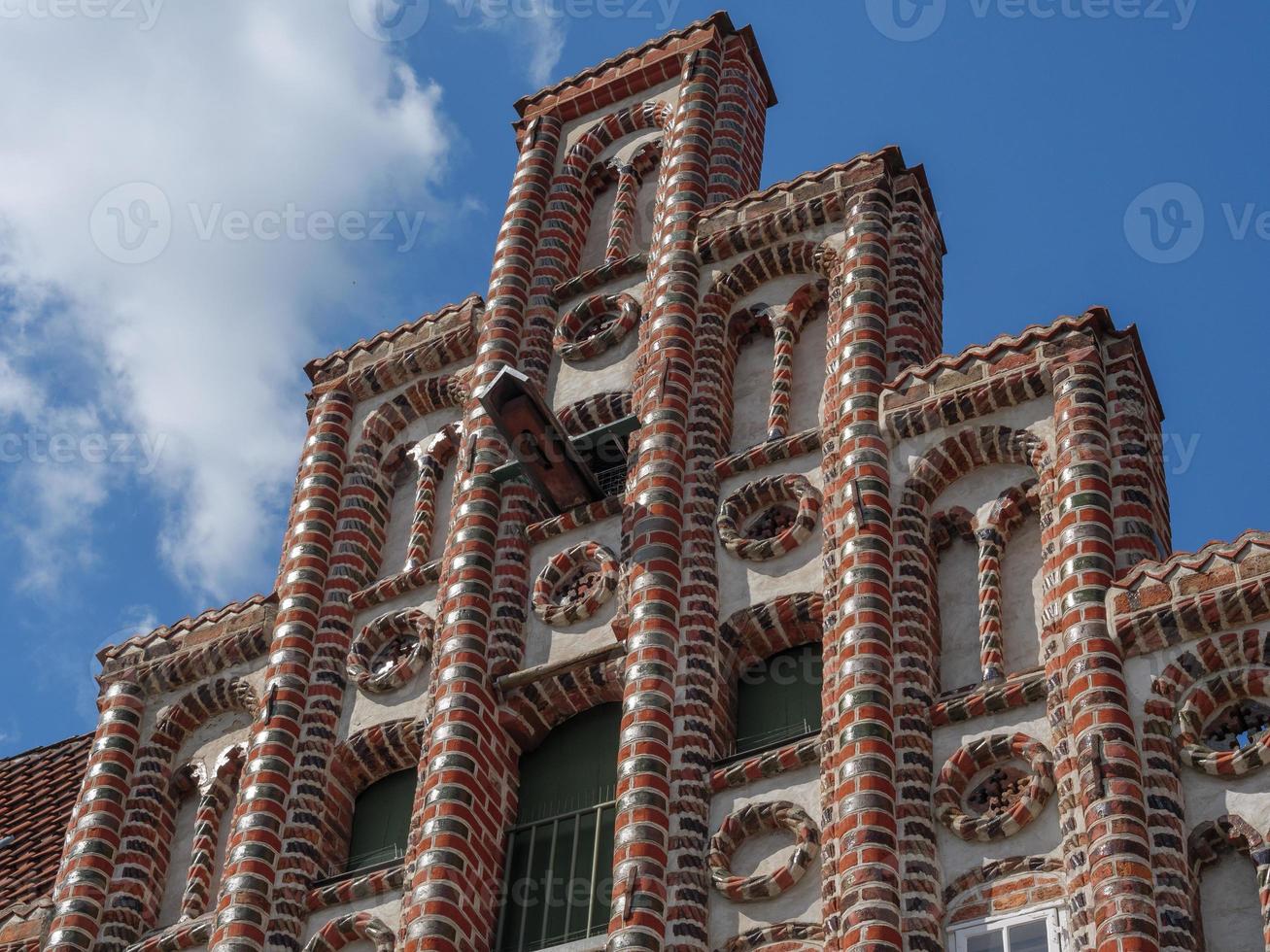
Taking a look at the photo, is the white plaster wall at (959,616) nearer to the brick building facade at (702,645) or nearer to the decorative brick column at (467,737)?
the brick building facade at (702,645)

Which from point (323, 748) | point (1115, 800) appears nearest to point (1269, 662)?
point (1115, 800)

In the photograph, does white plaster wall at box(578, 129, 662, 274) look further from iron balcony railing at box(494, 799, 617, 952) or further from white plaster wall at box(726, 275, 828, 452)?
iron balcony railing at box(494, 799, 617, 952)

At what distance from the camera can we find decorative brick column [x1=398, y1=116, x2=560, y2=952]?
21.2 meters

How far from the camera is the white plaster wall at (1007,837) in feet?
62.4

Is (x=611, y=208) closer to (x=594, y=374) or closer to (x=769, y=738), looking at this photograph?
(x=594, y=374)

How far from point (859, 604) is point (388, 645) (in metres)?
5.27

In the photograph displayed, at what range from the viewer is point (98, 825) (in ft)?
79.0

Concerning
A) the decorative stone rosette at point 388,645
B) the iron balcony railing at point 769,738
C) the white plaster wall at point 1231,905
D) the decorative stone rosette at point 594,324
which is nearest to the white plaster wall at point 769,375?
the decorative stone rosette at point 594,324

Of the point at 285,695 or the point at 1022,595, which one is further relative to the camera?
the point at 285,695

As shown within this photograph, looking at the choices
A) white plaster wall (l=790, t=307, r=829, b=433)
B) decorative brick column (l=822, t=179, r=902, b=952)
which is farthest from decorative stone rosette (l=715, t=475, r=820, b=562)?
white plaster wall (l=790, t=307, r=829, b=433)

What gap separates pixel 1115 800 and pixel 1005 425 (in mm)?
4479

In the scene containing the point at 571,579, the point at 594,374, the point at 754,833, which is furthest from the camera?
the point at 594,374

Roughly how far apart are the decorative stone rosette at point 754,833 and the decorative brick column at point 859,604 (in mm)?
268

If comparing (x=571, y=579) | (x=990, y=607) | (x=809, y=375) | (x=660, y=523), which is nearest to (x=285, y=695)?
(x=571, y=579)
